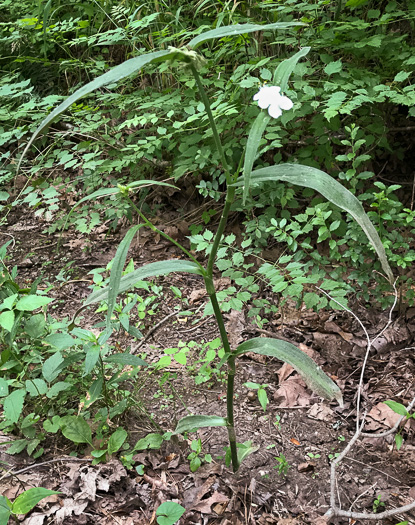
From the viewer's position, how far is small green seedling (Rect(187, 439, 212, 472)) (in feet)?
4.46

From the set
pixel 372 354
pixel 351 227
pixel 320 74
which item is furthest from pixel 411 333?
pixel 320 74

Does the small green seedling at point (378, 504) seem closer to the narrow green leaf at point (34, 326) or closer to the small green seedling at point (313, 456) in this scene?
the small green seedling at point (313, 456)

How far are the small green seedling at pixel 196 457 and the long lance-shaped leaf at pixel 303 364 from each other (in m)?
0.56

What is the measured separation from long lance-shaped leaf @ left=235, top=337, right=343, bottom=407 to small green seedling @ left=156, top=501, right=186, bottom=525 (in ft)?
1.57

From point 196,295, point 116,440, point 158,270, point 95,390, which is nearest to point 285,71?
point 158,270

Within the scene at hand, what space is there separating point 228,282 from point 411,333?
97cm

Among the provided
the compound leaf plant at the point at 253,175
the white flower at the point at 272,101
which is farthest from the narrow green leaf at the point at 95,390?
the white flower at the point at 272,101

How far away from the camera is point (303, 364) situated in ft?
3.12

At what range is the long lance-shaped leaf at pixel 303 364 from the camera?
0.92 metres

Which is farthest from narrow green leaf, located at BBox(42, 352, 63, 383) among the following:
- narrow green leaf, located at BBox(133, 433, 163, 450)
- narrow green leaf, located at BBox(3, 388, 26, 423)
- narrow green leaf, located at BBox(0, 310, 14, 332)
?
narrow green leaf, located at BBox(133, 433, 163, 450)

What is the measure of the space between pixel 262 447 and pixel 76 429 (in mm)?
680

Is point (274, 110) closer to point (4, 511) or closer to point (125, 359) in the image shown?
point (125, 359)

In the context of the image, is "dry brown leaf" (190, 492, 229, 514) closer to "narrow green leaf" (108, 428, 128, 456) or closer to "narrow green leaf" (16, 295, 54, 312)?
"narrow green leaf" (108, 428, 128, 456)

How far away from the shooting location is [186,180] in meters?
2.71
